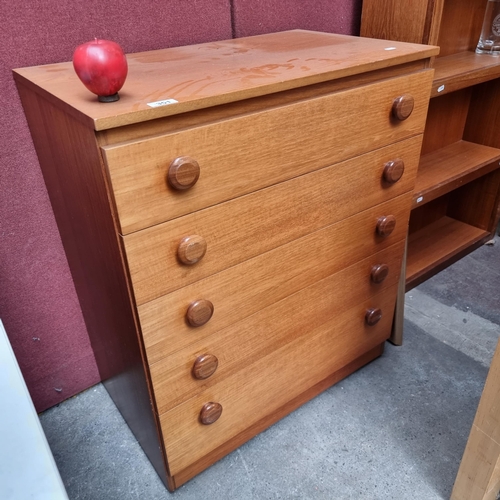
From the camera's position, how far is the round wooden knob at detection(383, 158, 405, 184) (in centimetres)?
108

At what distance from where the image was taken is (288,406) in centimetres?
129

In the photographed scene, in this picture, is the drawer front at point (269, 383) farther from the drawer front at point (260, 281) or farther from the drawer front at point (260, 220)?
the drawer front at point (260, 220)

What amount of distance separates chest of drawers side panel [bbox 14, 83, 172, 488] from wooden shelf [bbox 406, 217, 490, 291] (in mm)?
1082

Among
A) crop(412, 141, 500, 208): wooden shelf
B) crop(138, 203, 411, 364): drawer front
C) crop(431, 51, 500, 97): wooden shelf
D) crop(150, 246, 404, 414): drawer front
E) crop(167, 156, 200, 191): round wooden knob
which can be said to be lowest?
crop(150, 246, 404, 414): drawer front

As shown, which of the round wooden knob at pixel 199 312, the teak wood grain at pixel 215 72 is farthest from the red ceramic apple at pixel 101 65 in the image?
the round wooden knob at pixel 199 312

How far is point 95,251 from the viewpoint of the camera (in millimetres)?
918

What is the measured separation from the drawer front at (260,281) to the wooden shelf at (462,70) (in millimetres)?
388

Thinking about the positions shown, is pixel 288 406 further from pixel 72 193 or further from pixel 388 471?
pixel 72 193

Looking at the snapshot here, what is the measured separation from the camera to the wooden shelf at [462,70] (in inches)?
52.1

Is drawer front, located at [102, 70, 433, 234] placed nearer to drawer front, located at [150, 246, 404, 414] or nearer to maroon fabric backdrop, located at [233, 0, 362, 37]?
drawer front, located at [150, 246, 404, 414]

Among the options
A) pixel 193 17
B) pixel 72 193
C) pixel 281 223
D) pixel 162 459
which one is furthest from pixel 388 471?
pixel 193 17

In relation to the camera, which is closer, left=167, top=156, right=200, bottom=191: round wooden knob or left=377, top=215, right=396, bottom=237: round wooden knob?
left=167, top=156, right=200, bottom=191: round wooden knob

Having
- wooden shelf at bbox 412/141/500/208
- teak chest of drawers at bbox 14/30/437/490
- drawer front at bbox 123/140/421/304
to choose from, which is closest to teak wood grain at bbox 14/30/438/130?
teak chest of drawers at bbox 14/30/437/490

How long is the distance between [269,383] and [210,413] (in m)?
0.18
